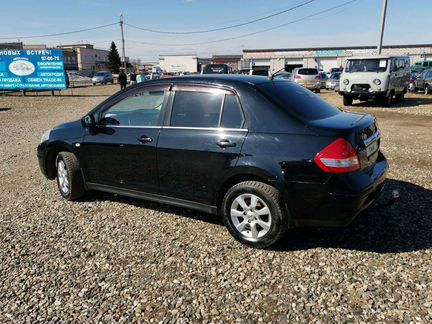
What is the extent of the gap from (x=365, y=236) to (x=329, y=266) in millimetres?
781

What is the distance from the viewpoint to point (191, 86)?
4.00 meters

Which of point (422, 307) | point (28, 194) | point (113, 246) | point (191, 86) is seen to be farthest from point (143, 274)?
point (28, 194)

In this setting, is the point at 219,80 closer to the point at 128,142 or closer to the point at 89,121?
the point at 128,142

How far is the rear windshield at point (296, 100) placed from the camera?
3.58 m

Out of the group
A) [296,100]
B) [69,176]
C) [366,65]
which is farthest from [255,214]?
[366,65]

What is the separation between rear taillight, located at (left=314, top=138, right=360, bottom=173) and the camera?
10.4 feet

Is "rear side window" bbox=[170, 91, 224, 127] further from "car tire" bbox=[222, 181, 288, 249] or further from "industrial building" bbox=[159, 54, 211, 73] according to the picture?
"industrial building" bbox=[159, 54, 211, 73]

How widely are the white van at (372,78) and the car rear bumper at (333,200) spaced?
42.7ft

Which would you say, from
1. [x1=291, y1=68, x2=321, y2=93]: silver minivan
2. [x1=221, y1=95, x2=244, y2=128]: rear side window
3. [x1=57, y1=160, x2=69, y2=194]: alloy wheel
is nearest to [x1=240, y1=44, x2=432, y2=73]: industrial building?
[x1=291, y1=68, x2=321, y2=93]: silver minivan

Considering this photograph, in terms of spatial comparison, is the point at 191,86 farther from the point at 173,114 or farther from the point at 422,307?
the point at 422,307

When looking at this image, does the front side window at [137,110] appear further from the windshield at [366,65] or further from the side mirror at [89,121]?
the windshield at [366,65]

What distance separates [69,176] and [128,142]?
123 cm

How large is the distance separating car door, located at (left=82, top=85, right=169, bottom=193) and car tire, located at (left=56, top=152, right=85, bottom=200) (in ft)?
0.64

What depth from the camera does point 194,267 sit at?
338cm
